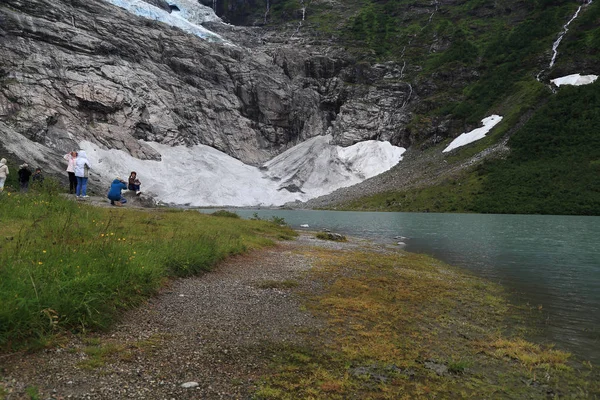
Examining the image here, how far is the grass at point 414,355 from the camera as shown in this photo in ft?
20.2

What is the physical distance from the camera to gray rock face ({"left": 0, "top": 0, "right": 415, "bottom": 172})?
97875mm

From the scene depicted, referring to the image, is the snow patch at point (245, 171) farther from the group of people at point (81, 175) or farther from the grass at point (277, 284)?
the grass at point (277, 284)

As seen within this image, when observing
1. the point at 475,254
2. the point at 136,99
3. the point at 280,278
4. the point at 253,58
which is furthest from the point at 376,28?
the point at 280,278

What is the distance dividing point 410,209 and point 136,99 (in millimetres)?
86331

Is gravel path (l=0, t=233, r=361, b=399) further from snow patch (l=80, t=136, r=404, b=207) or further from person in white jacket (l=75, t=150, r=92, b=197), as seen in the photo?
snow patch (l=80, t=136, r=404, b=207)

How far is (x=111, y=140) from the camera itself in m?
103

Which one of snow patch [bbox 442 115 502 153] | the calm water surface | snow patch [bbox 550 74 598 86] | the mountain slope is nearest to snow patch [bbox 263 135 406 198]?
the mountain slope

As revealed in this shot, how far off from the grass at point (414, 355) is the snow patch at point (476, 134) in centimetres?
10685

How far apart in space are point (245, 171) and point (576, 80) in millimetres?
101077

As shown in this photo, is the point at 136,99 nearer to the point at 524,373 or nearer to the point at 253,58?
the point at 253,58

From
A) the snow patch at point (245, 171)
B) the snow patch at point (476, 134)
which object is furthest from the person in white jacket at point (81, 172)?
the snow patch at point (476, 134)

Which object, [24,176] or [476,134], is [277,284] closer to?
[24,176]

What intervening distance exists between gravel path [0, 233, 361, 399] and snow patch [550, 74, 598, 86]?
415 feet

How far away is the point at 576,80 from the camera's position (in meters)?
105
